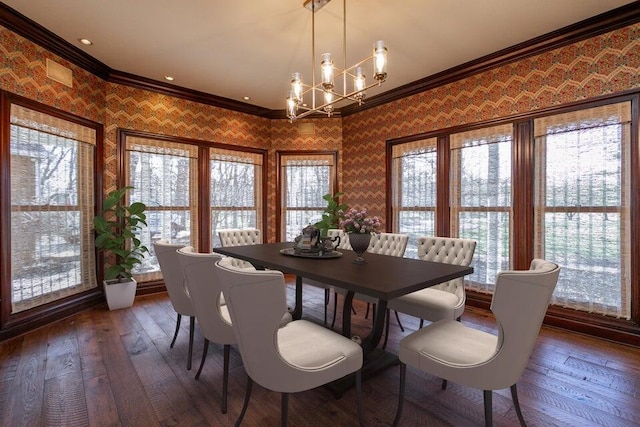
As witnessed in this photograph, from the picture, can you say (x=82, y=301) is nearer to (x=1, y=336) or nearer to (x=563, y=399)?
(x=1, y=336)

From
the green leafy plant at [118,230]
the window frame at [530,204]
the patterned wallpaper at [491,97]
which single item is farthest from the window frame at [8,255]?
the window frame at [530,204]

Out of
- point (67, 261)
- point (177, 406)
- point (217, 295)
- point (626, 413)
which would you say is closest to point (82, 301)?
point (67, 261)

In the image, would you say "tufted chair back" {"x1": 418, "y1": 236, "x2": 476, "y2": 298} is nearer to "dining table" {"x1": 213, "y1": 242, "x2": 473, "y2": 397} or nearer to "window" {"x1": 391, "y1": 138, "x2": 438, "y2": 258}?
"dining table" {"x1": 213, "y1": 242, "x2": 473, "y2": 397}

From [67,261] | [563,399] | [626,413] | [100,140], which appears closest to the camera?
[626,413]

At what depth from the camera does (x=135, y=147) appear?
13.9 ft

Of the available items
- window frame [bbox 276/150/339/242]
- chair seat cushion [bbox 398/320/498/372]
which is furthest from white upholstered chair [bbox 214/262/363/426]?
window frame [bbox 276/150/339/242]

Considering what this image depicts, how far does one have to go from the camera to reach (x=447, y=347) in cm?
162

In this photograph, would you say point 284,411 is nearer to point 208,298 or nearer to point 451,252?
point 208,298

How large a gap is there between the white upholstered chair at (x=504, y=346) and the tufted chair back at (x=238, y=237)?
9.13 ft

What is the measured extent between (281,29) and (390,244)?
243cm

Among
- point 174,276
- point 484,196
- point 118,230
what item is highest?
point 484,196

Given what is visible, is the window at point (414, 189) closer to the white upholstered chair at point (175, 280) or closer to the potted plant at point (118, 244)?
the white upholstered chair at point (175, 280)

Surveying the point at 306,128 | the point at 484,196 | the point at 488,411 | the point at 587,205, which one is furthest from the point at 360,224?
the point at 306,128

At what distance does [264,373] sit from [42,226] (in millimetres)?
3244
